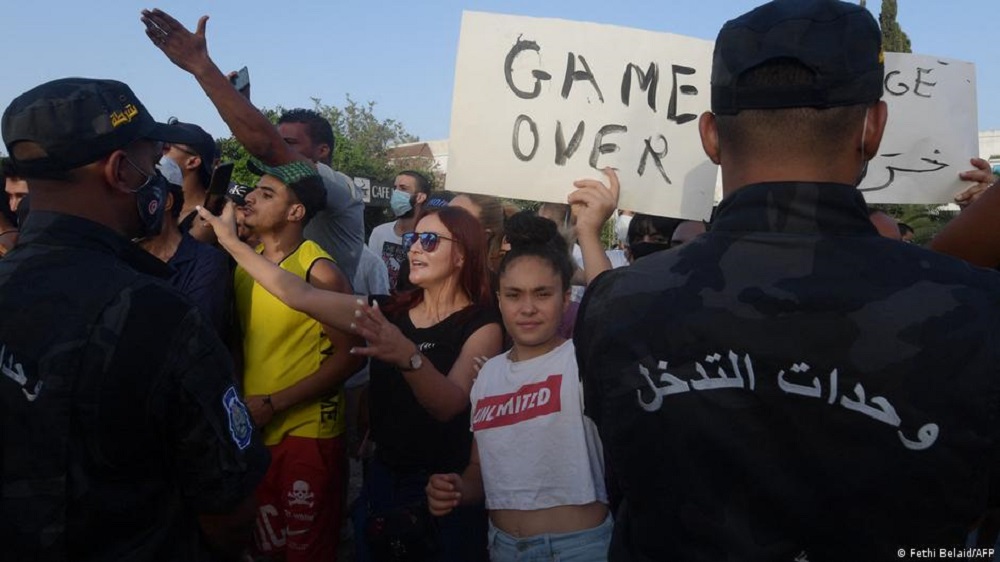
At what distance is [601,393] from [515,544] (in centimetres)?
142

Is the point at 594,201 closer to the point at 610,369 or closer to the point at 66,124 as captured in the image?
the point at 610,369

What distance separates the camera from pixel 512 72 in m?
2.85

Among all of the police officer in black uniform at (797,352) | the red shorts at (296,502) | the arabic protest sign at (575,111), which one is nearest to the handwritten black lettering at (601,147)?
the arabic protest sign at (575,111)

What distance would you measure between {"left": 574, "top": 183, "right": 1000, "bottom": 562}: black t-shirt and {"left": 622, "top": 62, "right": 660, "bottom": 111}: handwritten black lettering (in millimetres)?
1323

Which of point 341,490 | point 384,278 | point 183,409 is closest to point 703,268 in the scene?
point 183,409

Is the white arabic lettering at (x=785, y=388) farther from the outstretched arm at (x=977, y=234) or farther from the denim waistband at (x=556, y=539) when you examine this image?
the denim waistband at (x=556, y=539)

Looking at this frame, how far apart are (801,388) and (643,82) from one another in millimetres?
1665

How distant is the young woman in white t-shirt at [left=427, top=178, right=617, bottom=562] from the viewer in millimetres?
2889

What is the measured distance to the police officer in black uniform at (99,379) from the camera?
189cm

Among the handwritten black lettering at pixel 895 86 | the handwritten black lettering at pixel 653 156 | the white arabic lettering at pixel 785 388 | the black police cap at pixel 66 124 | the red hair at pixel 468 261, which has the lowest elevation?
the white arabic lettering at pixel 785 388

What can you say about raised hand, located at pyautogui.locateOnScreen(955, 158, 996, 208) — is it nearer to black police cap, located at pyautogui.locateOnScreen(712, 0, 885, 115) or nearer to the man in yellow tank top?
black police cap, located at pyautogui.locateOnScreen(712, 0, 885, 115)

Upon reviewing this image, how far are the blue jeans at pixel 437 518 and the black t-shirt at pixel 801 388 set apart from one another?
1.79 metres

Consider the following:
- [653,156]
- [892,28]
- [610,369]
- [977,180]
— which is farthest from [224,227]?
[892,28]

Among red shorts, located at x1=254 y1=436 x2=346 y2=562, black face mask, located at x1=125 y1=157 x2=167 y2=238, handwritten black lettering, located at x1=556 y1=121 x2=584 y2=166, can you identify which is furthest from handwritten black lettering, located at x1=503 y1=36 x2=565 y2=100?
red shorts, located at x1=254 y1=436 x2=346 y2=562
